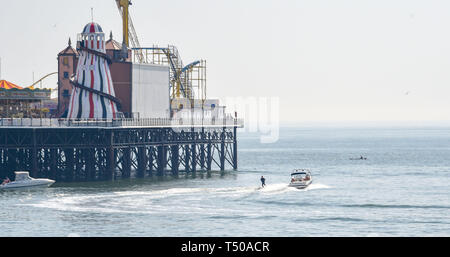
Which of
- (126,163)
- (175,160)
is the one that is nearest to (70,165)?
(126,163)

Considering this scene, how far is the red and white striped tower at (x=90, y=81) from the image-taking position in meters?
113

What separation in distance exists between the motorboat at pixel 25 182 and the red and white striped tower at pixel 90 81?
14.3 meters

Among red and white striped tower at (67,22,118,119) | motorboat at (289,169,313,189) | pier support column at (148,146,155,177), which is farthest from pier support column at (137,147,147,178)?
motorboat at (289,169,313,189)

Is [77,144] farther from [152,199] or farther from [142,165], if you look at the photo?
[152,199]

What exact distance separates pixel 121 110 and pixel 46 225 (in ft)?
144

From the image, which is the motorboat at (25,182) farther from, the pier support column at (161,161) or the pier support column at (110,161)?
the pier support column at (161,161)

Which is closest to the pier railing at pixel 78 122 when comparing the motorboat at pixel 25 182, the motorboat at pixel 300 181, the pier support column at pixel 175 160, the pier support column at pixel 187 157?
the pier support column at pixel 175 160

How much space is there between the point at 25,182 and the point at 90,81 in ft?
61.1

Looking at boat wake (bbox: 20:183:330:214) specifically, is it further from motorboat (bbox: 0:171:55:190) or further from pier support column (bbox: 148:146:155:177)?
pier support column (bbox: 148:146:155:177)

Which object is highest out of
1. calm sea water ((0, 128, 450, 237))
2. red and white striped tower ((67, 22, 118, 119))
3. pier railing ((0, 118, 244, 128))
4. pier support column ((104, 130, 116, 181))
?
red and white striped tower ((67, 22, 118, 119))

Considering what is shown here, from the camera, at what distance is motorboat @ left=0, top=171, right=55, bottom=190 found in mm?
98000

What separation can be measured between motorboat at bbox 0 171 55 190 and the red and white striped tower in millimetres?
14341

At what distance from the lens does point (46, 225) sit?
7488cm
